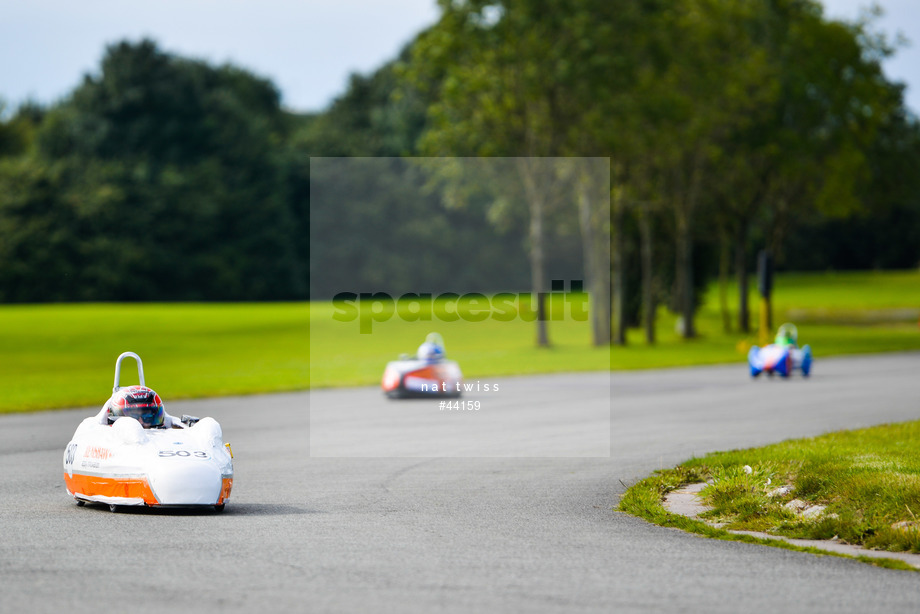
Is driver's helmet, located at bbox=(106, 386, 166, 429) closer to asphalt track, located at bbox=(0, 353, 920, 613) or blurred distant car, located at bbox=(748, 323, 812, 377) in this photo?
asphalt track, located at bbox=(0, 353, 920, 613)

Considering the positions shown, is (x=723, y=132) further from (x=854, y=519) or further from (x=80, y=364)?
(x=854, y=519)

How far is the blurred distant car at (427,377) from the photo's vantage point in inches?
958

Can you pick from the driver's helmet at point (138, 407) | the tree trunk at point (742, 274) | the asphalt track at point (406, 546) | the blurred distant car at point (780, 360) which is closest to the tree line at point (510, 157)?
the tree trunk at point (742, 274)

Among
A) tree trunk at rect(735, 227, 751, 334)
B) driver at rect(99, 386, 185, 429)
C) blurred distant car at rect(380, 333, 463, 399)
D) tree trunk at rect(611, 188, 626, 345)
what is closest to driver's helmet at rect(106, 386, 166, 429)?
driver at rect(99, 386, 185, 429)

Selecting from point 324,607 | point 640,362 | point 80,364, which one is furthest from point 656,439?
point 80,364

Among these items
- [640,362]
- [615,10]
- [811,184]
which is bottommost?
[640,362]

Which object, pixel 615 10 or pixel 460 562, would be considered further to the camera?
pixel 615 10

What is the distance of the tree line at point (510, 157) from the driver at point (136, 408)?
31.4ft

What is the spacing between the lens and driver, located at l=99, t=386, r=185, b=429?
1172cm

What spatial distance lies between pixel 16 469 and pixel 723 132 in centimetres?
3962

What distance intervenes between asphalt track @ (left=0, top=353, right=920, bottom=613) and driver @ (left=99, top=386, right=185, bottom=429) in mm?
912

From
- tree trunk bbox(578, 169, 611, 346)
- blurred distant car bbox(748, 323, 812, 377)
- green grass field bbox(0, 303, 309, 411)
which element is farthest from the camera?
tree trunk bbox(578, 169, 611, 346)

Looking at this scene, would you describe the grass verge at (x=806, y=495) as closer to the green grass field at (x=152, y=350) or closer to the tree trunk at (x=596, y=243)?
the green grass field at (x=152, y=350)

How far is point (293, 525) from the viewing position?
10.6m
